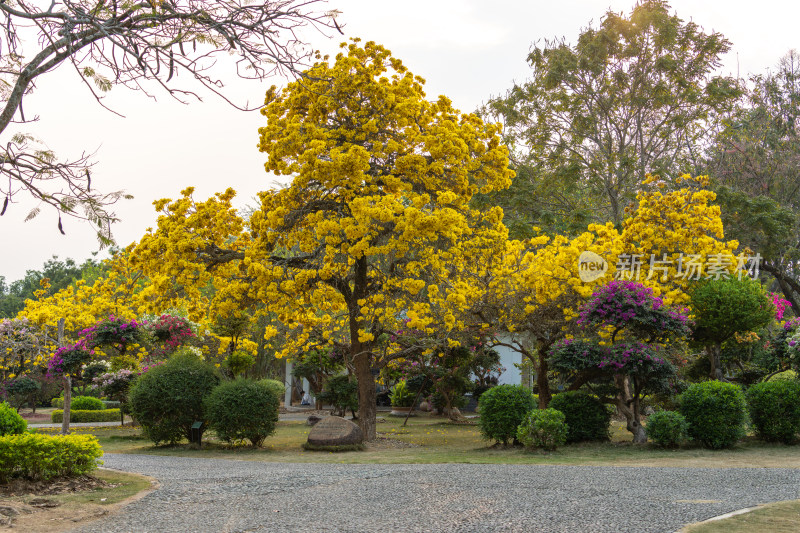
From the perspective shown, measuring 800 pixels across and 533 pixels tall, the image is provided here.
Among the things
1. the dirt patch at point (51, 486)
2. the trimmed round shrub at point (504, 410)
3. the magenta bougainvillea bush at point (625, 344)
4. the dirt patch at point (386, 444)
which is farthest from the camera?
the dirt patch at point (386, 444)

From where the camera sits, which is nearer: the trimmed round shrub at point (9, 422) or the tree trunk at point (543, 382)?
the trimmed round shrub at point (9, 422)

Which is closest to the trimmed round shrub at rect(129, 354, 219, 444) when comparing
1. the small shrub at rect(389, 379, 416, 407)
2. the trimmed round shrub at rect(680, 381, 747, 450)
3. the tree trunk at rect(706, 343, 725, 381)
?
the trimmed round shrub at rect(680, 381, 747, 450)

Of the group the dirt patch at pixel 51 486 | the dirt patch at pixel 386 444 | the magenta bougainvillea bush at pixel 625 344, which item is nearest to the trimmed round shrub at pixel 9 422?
the dirt patch at pixel 51 486

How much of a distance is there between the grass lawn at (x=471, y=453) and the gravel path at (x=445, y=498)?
3.66 ft

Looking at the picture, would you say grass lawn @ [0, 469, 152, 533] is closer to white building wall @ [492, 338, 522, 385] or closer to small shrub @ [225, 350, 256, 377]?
small shrub @ [225, 350, 256, 377]

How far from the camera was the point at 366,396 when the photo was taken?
13.2 meters

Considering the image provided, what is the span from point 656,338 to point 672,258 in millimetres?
3648

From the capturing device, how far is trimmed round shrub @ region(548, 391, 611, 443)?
37.4 ft

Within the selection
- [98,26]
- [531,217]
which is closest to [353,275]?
[98,26]

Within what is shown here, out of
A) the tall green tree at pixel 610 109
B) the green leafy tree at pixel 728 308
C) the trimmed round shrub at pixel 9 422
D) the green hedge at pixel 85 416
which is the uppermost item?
the tall green tree at pixel 610 109

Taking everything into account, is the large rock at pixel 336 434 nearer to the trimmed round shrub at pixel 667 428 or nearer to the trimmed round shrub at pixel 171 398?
the trimmed round shrub at pixel 171 398

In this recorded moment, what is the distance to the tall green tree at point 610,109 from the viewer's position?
19.8 metres

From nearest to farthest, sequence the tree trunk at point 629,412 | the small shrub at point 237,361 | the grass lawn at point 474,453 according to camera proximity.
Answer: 1. the grass lawn at point 474,453
2. the tree trunk at point 629,412
3. the small shrub at point 237,361

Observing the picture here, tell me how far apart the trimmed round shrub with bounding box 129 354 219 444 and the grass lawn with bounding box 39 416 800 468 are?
0.38 metres
